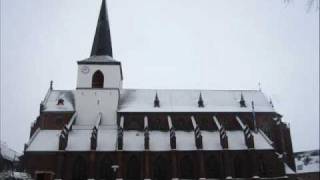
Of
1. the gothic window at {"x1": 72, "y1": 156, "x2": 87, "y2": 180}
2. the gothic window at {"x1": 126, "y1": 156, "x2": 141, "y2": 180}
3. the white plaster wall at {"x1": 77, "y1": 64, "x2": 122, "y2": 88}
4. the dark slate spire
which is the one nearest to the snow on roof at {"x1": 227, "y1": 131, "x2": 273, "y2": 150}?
the gothic window at {"x1": 126, "y1": 156, "x2": 141, "y2": 180}

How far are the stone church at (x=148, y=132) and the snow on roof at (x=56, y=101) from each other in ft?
0.43

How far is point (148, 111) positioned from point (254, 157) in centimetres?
1523

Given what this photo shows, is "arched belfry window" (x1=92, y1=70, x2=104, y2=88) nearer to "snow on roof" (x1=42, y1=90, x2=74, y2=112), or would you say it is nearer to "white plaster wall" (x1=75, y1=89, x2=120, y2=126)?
"white plaster wall" (x1=75, y1=89, x2=120, y2=126)

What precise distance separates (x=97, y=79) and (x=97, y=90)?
1575 millimetres

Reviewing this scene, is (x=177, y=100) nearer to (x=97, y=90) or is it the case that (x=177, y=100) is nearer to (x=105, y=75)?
(x=105, y=75)

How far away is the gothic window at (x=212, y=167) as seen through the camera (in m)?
41.2

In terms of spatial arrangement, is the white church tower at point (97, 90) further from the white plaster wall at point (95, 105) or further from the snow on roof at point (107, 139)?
the snow on roof at point (107, 139)

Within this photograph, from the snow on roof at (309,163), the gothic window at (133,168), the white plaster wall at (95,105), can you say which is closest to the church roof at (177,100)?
the white plaster wall at (95,105)

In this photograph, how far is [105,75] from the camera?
157ft

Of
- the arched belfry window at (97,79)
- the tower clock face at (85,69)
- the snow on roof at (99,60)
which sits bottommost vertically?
Answer: the arched belfry window at (97,79)

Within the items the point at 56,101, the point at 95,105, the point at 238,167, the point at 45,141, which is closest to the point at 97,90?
the point at 95,105

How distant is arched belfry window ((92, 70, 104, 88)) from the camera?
47.6m

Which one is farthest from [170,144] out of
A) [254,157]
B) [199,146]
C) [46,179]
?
[46,179]

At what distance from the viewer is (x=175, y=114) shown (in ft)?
157
